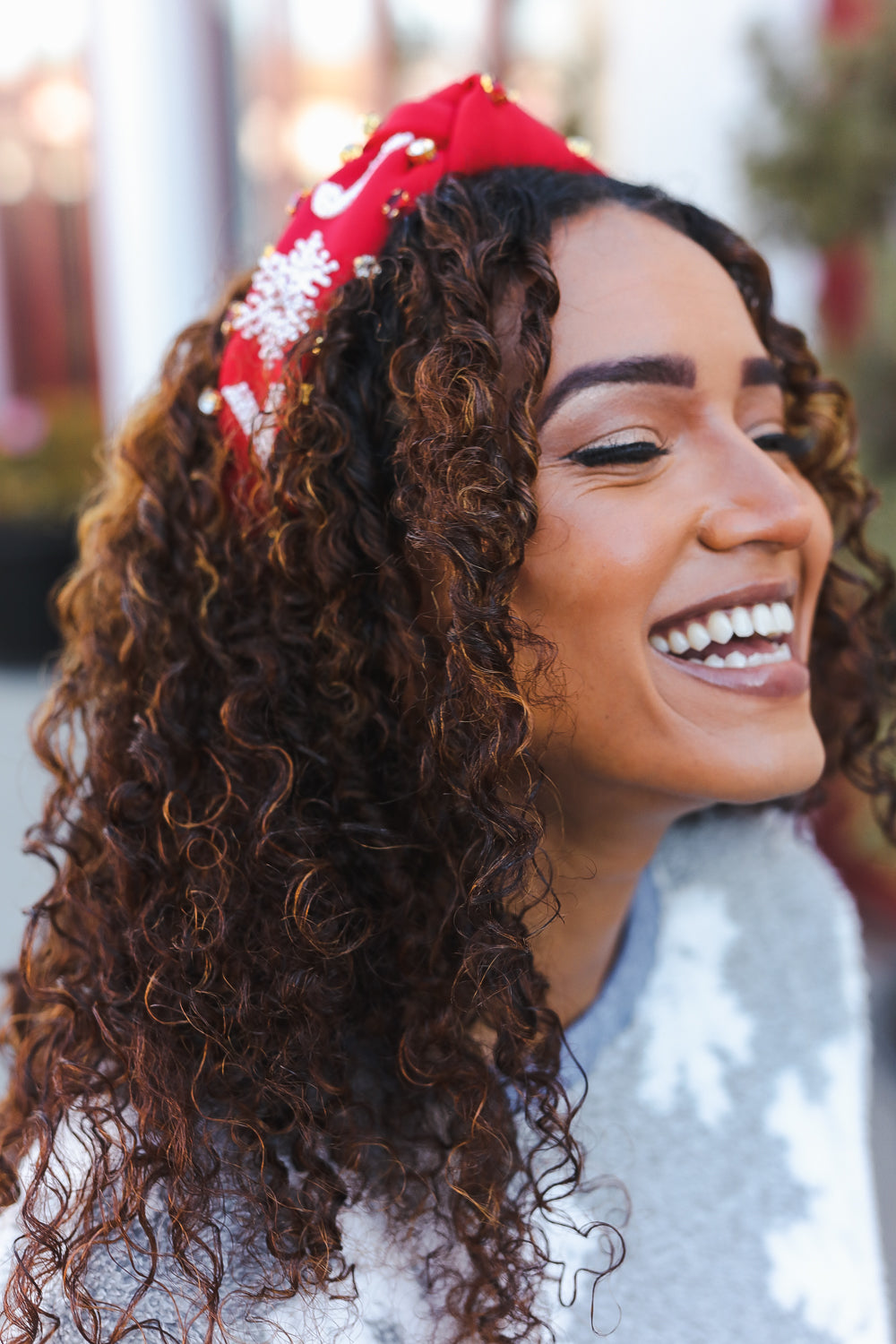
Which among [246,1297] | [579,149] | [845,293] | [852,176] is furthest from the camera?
[845,293]

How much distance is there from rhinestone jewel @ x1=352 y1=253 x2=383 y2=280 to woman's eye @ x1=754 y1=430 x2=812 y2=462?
332 millimetres

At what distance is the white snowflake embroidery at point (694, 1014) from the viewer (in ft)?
3.19

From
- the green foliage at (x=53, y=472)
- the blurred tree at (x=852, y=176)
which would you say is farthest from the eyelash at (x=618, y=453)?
the green foliage at (x=53, y=472)

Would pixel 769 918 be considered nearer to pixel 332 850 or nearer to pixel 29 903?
pixel 332 850

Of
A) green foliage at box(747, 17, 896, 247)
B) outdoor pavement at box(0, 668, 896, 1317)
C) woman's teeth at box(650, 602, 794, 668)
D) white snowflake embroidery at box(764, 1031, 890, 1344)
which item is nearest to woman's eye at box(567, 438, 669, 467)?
woman's teeth at box(650, 602, 794, 668)

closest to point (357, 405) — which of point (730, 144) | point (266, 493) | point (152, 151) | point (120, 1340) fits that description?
point (266, 493)

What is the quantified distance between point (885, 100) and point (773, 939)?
4.89 ft

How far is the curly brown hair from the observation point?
0.69 meters

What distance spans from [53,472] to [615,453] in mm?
1895

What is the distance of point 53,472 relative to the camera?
2.33 metres

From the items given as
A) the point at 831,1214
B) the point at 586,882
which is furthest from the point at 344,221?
the point at 831,1214

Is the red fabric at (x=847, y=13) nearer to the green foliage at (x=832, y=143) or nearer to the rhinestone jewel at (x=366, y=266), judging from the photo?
the green foliage at (x=832, y=143)

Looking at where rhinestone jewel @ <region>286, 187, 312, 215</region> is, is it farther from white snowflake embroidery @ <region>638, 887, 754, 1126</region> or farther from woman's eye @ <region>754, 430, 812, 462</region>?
white snowflake embroidery @ <region>638, 887, 754, 1126</region>

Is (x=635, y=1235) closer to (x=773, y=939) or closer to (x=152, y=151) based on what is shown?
(x=773, y=939)
